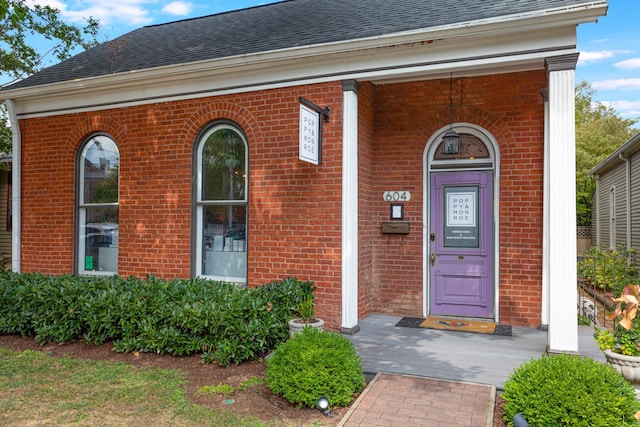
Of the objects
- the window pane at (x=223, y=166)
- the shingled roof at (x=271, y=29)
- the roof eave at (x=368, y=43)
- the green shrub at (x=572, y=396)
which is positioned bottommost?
the green shrub at (x=572, y=396)

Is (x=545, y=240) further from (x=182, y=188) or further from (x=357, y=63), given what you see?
(x=182, y=188)

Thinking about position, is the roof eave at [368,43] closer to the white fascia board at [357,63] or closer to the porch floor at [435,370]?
the white fascia board at [357,63]

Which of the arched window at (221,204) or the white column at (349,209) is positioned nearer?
the white column at (349,209)

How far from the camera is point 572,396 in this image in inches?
126

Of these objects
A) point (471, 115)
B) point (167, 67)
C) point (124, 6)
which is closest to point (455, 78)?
point (471, 115)

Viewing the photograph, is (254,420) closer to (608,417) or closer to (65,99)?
(608,417)

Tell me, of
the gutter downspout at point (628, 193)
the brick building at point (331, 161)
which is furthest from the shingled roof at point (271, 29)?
the gutter downspout at point (628, 193)

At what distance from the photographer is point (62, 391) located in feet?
14.5

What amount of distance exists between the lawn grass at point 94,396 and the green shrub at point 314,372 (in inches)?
15.7

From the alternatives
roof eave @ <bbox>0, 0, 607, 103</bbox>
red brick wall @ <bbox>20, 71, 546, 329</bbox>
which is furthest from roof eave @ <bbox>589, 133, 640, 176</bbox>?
roof eave @ <bbox>0, 0, 607, 103</bbox>

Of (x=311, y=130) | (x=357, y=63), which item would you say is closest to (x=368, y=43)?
(x=357, y=63)

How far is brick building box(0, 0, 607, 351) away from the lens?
6.04 metres

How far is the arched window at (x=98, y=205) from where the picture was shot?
25.7 ft

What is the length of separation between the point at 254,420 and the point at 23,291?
427cm
